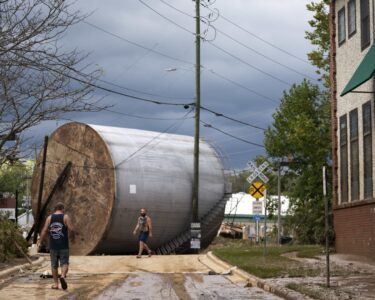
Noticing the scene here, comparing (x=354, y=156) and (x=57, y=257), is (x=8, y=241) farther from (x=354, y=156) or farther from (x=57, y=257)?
(x=354, y=156)

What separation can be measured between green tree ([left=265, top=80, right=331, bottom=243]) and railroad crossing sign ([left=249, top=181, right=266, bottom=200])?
44.1ft

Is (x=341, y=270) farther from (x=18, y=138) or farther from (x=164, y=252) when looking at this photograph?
(x=164, y=252)

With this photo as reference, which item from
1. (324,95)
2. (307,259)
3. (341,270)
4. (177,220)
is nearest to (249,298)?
(341,270)

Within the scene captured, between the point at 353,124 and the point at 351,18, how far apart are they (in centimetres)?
327

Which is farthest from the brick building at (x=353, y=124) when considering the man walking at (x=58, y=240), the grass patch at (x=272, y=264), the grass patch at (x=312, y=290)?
the man walking at (x=58, y=240)

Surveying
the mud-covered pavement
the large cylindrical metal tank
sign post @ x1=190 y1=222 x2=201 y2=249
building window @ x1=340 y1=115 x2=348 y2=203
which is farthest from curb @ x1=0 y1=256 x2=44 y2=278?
sign post @ x1=190 y1=222 x2=201 y2=249

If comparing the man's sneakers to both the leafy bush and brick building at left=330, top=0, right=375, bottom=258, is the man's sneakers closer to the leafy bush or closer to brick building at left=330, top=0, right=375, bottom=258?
the leafy bush

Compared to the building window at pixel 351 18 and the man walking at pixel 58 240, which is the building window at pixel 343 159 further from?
the man walking at pixel 58 240

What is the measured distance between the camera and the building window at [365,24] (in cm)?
2183

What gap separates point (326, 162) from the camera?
40312mm

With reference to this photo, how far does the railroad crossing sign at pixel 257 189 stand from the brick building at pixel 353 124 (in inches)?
107

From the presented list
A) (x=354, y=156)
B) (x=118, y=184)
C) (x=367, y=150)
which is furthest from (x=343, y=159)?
(x=118, y=184)

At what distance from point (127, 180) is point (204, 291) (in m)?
19.9

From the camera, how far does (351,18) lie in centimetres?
2355
